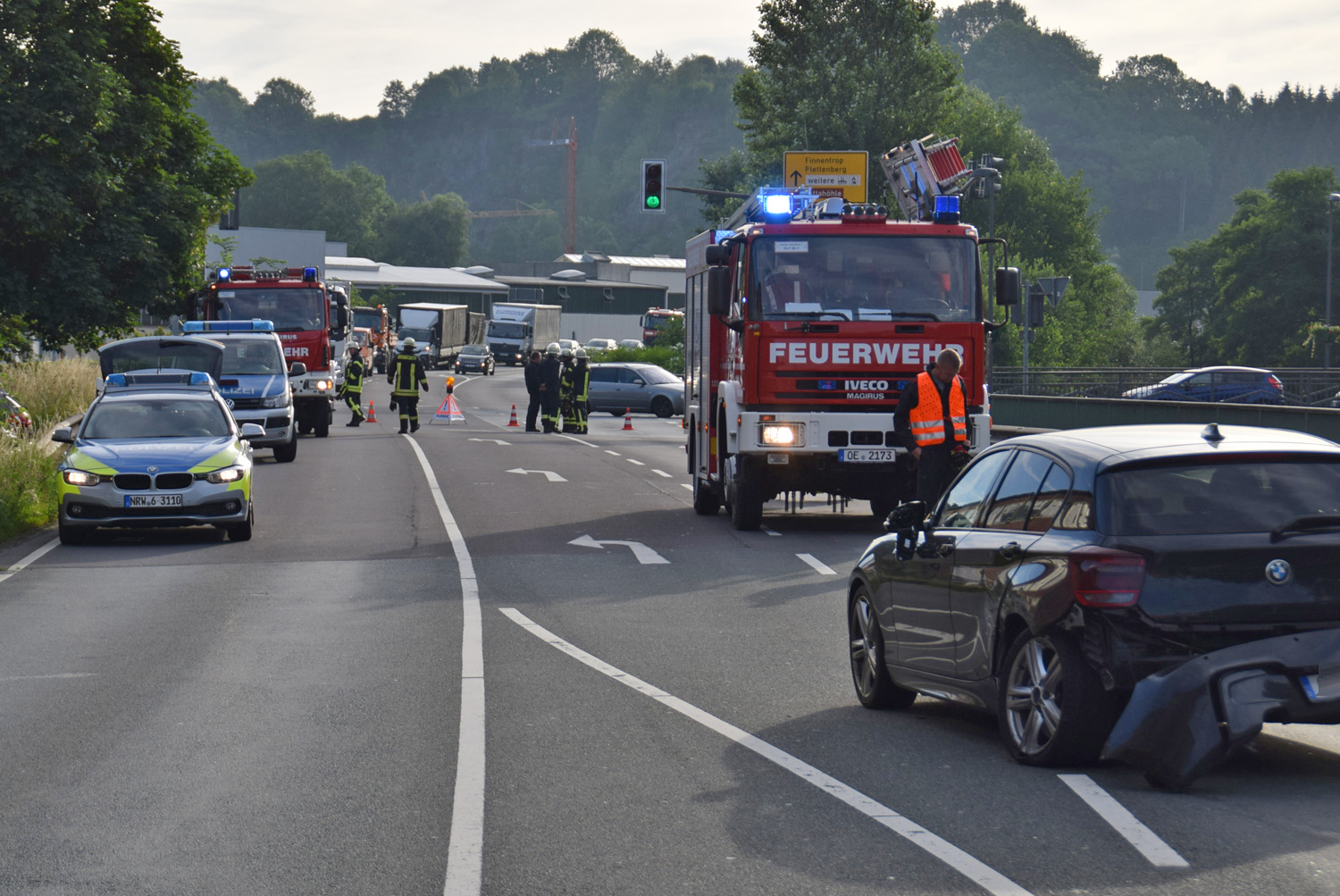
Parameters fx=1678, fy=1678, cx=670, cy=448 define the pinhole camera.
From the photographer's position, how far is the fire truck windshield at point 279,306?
33875 millimetres

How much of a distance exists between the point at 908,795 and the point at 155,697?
4.32 metres

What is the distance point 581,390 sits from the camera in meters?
37.7

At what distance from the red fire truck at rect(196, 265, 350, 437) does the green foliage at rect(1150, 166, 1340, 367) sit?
178 feet

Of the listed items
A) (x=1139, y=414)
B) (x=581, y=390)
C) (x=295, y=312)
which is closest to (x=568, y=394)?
(x=581, y=390)

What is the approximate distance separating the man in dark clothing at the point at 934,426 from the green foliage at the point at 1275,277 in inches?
2616

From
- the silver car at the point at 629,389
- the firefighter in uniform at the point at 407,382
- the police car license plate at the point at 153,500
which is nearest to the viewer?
the police car license plate at the point at 153,500

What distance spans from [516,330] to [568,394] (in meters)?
55.9

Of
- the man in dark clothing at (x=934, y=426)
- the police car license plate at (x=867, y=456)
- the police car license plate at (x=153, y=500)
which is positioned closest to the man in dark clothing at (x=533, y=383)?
the police car license plate at (x=153, y=500)

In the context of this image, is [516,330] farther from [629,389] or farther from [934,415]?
[934,415]

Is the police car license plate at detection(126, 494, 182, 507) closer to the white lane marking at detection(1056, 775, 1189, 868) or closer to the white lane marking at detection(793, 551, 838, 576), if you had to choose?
the white lane marking at detection(793, 551, 838, 576)

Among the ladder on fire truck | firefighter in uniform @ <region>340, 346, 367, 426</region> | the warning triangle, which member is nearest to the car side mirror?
the ladder on fire truck

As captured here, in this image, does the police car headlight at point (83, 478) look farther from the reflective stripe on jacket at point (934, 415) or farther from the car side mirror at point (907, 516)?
the car side mirror at point (907, 516)

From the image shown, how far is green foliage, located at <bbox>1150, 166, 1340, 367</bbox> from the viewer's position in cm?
8125

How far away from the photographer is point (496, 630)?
1105 centimetres
